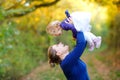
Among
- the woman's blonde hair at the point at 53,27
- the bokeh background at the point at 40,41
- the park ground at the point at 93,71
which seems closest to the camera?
the woman's blonde hair at the point at 53,27

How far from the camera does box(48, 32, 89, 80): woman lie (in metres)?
4.92

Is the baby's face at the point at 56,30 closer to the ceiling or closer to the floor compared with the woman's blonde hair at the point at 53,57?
closer to the ceiling

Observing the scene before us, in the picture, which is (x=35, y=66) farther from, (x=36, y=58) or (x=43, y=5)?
(x=43, y=5)

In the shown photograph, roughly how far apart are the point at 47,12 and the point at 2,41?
7.23 metres

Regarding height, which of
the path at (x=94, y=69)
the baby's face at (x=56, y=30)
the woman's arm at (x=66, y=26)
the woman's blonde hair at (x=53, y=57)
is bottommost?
the path at (x=94, y=69)

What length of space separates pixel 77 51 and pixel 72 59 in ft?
0.37

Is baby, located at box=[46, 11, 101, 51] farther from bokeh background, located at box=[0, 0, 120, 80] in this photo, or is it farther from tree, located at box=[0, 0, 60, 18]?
tree, located at box=[0, 0, 60, 18]

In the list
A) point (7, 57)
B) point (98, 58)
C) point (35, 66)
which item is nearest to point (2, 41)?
point (7, 57)

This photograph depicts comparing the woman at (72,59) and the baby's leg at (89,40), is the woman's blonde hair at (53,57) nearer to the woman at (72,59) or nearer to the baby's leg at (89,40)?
the woman at (72,59)

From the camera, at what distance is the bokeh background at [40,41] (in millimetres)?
14625

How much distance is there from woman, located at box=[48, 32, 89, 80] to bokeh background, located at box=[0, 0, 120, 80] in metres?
6.90

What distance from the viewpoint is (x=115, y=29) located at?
2184 cm

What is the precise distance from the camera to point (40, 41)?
20766 millimetres

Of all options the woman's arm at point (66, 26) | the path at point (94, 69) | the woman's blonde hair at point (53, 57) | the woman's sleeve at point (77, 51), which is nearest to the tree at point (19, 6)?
the path at point (94, 69)
